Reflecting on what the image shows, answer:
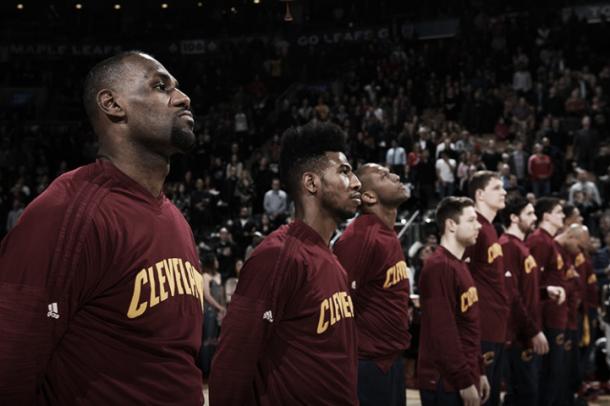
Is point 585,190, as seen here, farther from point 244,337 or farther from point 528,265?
point 244,337

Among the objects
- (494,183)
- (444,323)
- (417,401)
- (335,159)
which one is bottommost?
(417,401)

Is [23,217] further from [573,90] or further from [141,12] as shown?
[141,12]

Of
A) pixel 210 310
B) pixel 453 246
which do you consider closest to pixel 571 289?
pixel 453 246

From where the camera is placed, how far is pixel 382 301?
489cm

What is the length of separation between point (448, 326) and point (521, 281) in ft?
8.13

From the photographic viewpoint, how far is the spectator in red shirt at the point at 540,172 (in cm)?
1484

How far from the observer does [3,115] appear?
25719 millimetres

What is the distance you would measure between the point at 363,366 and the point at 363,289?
42 cm

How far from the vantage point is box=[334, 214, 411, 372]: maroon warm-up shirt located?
4.84m

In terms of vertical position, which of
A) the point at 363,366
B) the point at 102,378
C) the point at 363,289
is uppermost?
the point at 102,378

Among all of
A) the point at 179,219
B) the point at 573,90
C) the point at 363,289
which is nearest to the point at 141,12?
the point at 573,90

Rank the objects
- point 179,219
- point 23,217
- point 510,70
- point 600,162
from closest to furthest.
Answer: point 23,217, point 179,219, point 600,162, point 510,70

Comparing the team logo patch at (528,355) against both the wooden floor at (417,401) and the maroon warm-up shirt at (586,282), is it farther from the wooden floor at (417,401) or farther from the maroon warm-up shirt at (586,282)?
the maroon warm-up shirt at (586,282)

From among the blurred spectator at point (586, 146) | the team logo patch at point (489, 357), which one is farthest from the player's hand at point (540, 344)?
the blurred spectator at point (586, 146)
